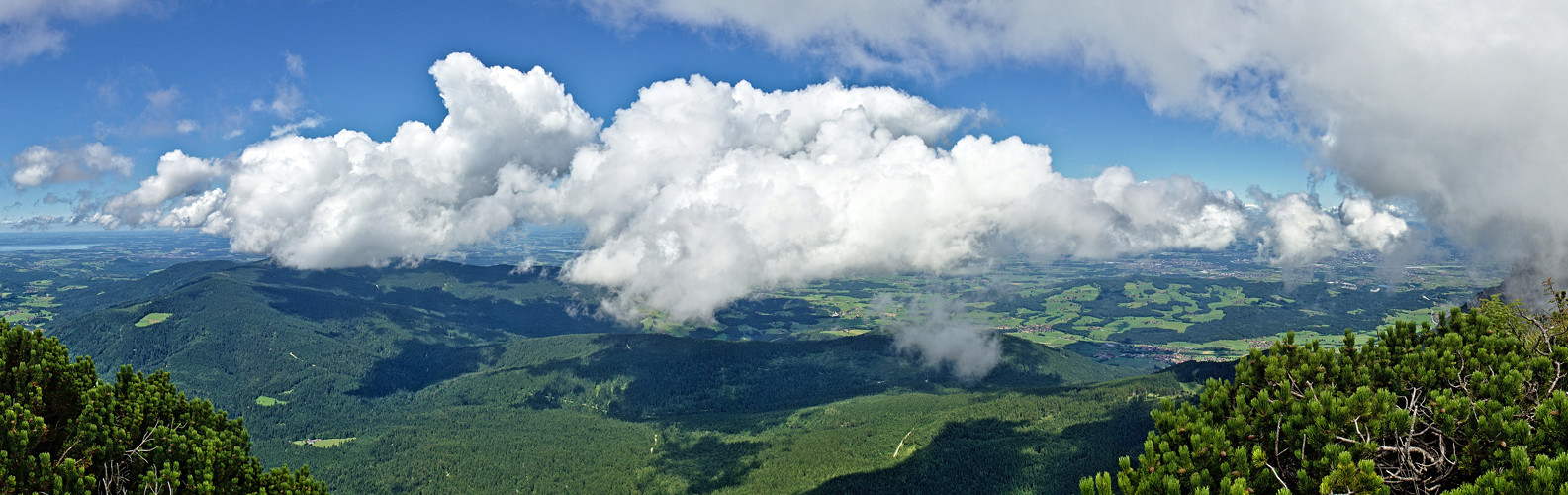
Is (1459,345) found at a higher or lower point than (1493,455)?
higher

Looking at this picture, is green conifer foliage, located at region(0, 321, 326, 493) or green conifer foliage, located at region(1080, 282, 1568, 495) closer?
green conifer foliage, located at region(1080, 282, 1568, 495)

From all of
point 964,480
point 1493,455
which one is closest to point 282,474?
point 1493,455

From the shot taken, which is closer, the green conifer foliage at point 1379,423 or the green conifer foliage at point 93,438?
the green conifer foliage at point 1379,423

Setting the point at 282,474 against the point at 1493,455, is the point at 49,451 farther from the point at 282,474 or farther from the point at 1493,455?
the point at 1493,455

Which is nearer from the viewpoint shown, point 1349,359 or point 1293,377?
point 1293,377
